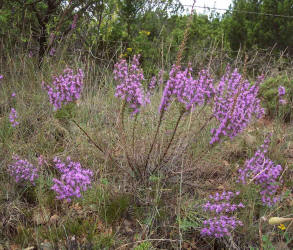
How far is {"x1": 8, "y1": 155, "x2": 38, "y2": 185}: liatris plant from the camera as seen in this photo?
7.66 feet

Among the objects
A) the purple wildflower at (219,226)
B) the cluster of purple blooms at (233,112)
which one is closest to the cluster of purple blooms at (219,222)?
the purple wildflower at (219,226)

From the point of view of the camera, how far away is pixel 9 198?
2.31m

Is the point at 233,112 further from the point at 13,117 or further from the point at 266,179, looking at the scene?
the point at 13,117

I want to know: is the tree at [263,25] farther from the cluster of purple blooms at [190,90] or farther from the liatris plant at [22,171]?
the liatris plant at [22,171]

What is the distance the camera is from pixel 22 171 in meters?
2.32

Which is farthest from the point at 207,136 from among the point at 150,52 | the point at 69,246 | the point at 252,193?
the point at 150,52

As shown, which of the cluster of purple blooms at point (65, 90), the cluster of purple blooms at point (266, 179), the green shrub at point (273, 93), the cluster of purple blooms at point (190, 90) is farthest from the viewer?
the green shrub at point (273, 93)

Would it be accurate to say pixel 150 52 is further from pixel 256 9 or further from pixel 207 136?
pixel 256 9

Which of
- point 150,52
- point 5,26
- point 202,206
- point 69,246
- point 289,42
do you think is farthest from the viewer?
point 289,42

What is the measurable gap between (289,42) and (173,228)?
9.66m

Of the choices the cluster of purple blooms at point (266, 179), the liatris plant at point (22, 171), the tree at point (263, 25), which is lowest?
the liatris plant at point (22, 171)

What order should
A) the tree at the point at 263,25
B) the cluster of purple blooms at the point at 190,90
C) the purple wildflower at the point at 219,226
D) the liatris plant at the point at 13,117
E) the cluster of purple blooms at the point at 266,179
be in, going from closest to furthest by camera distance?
the purple wildflower at the point at 219,226
the cluster of purple blooms at the point at 190,90
the cluster of purple blooms at the point at 266,179
the liatris plant at the point at 13,117
the tree at the point at 263,25

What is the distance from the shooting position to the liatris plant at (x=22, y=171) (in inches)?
91.9

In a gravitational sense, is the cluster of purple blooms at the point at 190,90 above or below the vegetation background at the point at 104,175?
above
